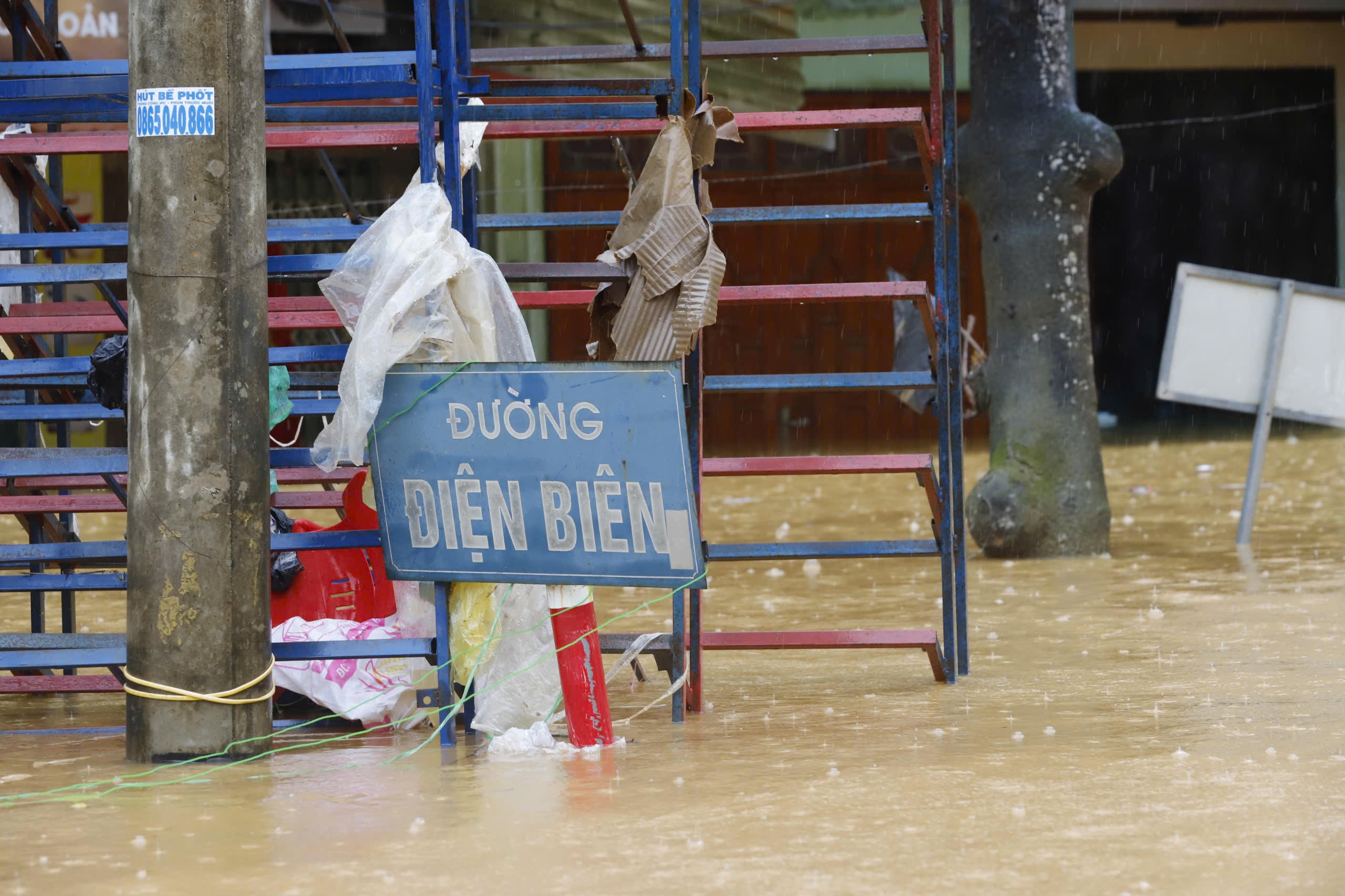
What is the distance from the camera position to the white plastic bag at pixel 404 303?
5016 millimetres

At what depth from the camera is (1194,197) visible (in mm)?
22984

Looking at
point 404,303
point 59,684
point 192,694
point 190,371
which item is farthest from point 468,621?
point 59,684

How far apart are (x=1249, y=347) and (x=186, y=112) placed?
26.5 feet

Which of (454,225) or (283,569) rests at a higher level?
→ (454,225)

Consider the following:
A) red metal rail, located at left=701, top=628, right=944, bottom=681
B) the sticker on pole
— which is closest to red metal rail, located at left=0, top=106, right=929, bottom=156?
the sticker on pole

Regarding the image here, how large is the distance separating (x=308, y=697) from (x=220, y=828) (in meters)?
1.73

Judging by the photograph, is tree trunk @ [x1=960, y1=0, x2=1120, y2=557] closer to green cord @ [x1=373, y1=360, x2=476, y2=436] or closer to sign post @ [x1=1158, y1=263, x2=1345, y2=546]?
sign post @ [x1=1158, y1=263, x2=1345, y2=546]

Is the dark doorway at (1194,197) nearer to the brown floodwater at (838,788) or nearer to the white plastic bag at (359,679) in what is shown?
the brown floodwater at (838,788)

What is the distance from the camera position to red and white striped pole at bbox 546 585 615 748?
16.5 feet

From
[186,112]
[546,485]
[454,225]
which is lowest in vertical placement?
[546,485]

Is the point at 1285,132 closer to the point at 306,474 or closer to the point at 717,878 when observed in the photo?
the point at 306,474

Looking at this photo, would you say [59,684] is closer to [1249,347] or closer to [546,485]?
[546,485]

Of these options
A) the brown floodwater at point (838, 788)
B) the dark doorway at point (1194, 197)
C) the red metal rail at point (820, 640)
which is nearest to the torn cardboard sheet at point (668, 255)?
the red metal rail at point (820, 640)

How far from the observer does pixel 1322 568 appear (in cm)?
902
